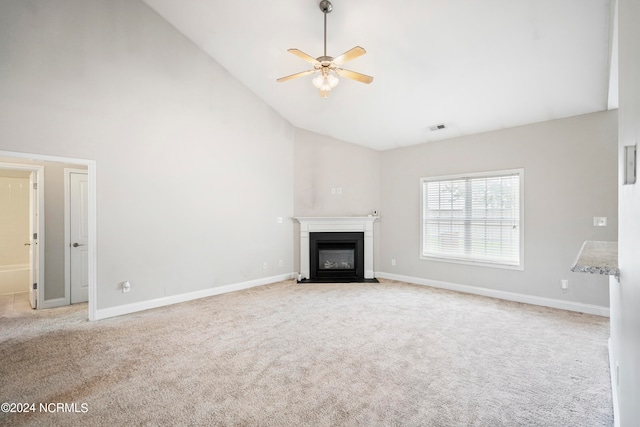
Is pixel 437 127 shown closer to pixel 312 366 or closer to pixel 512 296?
pixel 512 296

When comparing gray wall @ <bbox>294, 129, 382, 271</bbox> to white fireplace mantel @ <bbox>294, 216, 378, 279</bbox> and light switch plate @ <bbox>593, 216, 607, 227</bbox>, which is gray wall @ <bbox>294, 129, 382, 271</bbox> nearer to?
white fireplace mantel @ <bbox>294, 216, 378, 279</bbox>

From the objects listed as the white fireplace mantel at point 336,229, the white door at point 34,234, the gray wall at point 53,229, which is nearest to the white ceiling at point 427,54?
the white fireplace mantel at point 336,229

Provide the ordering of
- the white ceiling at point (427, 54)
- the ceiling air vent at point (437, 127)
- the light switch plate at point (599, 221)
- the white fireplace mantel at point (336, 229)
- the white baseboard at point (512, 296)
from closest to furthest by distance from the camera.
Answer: the white ceiling at point (427, 54) < the light switch plate at point (599, 221) < the white baseboard at point (512, 296) < the ceiling air vent at point (437, 127) < the white fireplace mantel at point (336, 229)

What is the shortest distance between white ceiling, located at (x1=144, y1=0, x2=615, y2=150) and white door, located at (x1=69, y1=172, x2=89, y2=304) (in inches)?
114

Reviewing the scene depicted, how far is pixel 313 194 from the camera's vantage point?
639cm

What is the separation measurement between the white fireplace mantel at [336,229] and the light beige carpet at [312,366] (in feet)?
6.16

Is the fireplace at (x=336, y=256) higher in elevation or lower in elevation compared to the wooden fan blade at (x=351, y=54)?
lower

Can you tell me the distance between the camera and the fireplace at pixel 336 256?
6250 mm

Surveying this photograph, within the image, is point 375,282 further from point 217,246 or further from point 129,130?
point 129,130

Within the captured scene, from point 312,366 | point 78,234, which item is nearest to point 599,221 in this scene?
point 312,366

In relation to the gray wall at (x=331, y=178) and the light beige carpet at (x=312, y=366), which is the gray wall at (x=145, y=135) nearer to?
the gray wall at (x=331, y=178)

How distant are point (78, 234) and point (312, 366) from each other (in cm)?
439

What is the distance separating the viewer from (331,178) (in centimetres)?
640

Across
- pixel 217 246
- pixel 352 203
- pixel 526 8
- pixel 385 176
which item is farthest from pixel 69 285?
pixel 526 8
